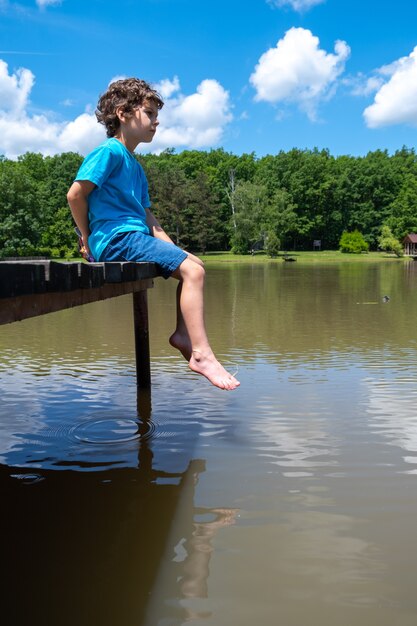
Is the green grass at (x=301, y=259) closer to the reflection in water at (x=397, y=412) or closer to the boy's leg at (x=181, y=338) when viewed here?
the reflection in water at (x=397, y=412)

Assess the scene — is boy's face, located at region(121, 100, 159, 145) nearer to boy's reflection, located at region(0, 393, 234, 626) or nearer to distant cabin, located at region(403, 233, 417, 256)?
boy's reflection, located at region(0, 393, 234, 626)

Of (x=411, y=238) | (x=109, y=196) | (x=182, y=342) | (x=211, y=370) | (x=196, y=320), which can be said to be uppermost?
(x=411, y=238)

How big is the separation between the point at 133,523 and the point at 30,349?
22.6 feet

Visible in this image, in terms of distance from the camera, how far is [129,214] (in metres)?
4.21

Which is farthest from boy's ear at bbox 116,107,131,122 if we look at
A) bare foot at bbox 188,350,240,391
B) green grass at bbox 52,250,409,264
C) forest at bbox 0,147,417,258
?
forest at bbox 0,147,417,258

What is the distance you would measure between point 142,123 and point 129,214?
689 mm

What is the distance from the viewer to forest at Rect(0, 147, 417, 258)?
6167cm

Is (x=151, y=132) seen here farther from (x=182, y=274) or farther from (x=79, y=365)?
(x=79, y=365)

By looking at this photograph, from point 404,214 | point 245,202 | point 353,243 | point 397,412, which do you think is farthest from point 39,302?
point 404,214

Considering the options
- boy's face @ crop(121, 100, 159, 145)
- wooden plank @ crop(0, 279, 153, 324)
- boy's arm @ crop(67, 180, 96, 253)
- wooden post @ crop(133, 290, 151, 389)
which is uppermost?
boy's face @ crop(121, 100, 159, 145)

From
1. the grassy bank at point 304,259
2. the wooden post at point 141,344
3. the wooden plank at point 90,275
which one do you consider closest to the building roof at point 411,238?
the grassy bank at point 304,259

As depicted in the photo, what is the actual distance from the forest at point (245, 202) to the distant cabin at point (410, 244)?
2337 millimetres

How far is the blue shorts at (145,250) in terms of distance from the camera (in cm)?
408

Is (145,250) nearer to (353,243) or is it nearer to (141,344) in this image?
(141,344)
